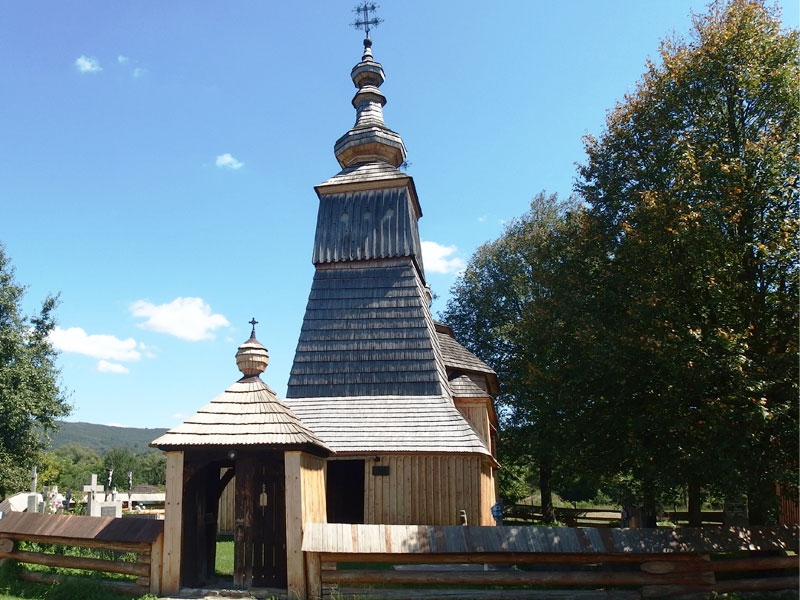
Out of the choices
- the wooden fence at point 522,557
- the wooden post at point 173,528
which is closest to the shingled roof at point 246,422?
the wooden post at point 173,528

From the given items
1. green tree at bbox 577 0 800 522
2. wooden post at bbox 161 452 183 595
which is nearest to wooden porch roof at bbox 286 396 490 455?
green tree at bbox 577 0 800 522

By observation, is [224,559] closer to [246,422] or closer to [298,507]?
[246,422]

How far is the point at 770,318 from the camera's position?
35.0ft

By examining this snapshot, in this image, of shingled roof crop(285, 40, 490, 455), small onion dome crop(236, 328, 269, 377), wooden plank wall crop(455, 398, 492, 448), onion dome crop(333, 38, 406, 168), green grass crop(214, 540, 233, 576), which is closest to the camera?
small onion dome crop(236, 328, 269, 377)

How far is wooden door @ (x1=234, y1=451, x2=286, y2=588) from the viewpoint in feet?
31.9

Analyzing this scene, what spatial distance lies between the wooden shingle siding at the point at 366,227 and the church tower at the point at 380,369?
0.04 meters

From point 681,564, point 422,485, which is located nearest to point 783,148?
point 681,564

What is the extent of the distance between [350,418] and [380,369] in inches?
72.8

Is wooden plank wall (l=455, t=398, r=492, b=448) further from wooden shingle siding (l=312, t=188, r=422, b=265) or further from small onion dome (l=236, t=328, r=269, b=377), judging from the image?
small onion dome (l=236, t=328, r=269, b=377)

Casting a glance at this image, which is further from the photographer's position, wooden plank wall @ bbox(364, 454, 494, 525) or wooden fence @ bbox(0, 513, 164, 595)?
wooden plank wall @ bbox(364, 454, 494, 525)

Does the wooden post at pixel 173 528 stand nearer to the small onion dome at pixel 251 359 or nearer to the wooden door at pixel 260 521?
the wooden door at pixel 260 521

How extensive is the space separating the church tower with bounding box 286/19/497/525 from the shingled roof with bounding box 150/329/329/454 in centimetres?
398

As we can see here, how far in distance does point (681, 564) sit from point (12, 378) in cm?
2709

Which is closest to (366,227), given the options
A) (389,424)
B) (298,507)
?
(389,424)
